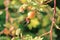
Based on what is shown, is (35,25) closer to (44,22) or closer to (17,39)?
(44,22)

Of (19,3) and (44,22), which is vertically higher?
(19,3)

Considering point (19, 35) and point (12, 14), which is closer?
point (19, 35)

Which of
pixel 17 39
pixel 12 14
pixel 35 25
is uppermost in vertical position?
pixel 12 14

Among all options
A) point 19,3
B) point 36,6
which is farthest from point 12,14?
point 36,6

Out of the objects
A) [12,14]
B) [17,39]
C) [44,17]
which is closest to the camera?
[17,39]

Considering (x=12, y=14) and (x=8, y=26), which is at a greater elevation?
(x=12, y=14)

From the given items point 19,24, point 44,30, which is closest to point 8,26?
point 19,24

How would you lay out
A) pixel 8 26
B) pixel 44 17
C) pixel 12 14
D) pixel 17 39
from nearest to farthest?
1. pixel 17 39
2. pixel 8 26
3. pixel 44 17
4. pixel 12 14

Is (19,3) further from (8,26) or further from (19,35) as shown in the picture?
(19,35)

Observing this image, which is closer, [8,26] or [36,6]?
[36,6]
